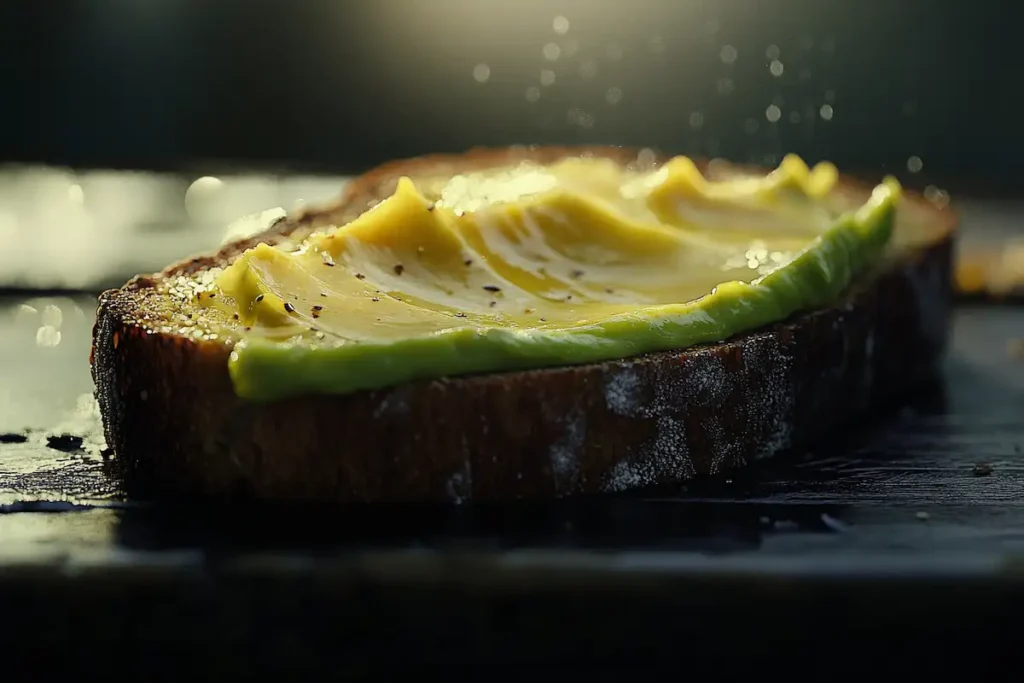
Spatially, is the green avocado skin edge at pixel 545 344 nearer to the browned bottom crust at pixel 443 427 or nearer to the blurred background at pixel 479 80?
the browned bottom crust at pixel 443 427

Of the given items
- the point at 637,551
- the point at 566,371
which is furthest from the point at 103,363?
the point at 637,551

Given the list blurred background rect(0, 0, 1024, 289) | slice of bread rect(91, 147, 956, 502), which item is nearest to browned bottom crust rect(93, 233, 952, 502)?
slice of bread rect(91, 147, 956, 502)

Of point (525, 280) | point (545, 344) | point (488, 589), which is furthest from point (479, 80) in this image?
point (488, 589)

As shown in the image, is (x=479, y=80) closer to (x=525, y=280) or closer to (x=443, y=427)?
(x=525, y=280)

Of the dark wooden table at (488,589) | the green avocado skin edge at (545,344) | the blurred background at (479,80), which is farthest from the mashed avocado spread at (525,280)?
the blurred background at (479,80)

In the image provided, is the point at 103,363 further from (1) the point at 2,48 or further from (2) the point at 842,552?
(1) the point at 2,48

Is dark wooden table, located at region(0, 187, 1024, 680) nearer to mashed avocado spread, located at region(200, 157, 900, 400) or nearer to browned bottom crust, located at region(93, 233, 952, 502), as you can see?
browned bottom crust, located at region(93, 233, 952, 502)
